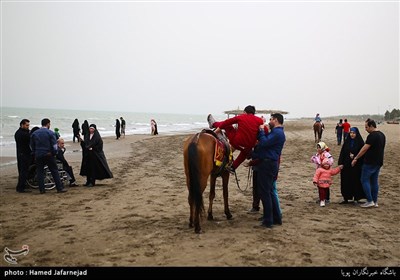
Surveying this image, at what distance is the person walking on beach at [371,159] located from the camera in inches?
254

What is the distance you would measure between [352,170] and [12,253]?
6.82m

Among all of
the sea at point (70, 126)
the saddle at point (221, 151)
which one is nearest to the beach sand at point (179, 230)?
the saddle at point (221, 151)

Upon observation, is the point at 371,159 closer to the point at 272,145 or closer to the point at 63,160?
the point at 272,145

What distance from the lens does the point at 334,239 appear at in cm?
480

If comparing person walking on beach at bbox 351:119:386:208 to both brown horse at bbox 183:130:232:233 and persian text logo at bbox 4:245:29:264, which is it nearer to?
brown horse at bbox 183:130:232:233

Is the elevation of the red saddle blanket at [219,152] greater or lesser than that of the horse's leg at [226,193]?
greater

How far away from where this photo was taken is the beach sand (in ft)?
13.5

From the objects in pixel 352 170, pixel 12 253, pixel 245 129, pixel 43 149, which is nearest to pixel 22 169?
pixel 43 149

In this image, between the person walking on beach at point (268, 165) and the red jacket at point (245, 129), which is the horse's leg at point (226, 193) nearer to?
the red jacket at point (245, 129)

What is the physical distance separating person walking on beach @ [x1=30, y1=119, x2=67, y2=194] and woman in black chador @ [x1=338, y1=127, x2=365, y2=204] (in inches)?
291

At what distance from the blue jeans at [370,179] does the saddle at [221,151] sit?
10.1 ft

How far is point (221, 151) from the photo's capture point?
567 centimetres

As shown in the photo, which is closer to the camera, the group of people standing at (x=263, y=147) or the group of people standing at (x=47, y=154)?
the group of people standing at (x=263, y=147)

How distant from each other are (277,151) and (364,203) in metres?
3.11
